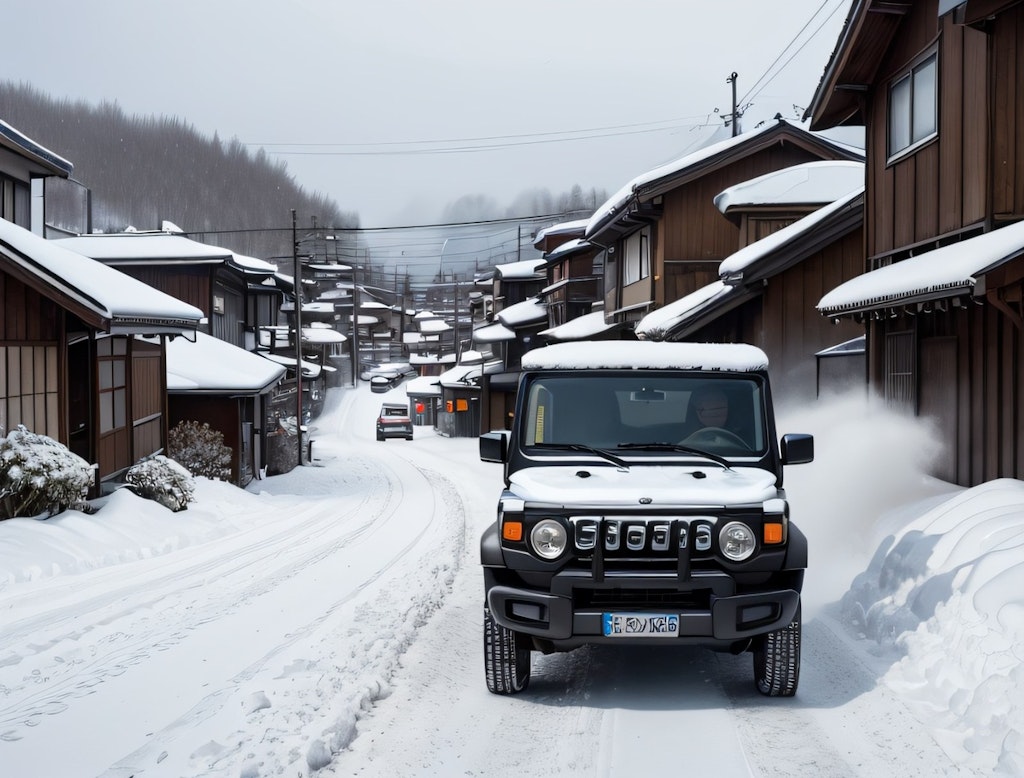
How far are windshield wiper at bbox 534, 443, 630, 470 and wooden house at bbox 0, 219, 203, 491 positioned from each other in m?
10.7

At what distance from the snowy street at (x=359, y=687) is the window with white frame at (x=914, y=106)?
588 cm

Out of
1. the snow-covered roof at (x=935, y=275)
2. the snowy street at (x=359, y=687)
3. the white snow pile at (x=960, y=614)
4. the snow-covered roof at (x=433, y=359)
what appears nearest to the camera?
the snowy street at (x=359, y=687)

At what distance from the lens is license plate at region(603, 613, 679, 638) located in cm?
591

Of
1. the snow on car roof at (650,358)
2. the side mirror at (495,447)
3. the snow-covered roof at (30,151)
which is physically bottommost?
the side mirror at (495,447)

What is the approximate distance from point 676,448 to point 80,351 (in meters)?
13.9

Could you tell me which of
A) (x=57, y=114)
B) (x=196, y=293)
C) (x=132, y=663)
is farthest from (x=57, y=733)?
(x=57, y=114)

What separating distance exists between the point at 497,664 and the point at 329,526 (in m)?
11.0

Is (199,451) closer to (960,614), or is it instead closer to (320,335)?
(960,614)

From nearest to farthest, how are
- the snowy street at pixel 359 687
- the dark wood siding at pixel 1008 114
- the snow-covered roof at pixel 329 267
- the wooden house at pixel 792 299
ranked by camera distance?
the snowy street at pixel 359 687
the dark wood siding at pixel 1008 114
the wooden house at pixel 792 299
the snow-covered roof at pixel 329 267

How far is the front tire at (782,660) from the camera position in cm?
616

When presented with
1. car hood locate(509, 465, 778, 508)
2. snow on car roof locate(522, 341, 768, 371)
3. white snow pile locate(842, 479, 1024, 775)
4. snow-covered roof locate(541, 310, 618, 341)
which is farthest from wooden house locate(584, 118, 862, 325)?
car hood locate(509, 465, 778, 508)

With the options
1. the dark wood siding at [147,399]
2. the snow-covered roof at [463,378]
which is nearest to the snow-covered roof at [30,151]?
the dark wood siding at [147,399]

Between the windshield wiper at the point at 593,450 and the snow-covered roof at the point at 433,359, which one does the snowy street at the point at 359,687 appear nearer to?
the windshield wiper at the point at 593,450

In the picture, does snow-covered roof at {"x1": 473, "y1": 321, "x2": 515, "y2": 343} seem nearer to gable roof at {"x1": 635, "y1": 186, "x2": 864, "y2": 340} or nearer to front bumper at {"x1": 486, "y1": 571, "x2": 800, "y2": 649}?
gable roof at {"x1": 635, "y1": 186, "x2": 864, "y2": 340}
